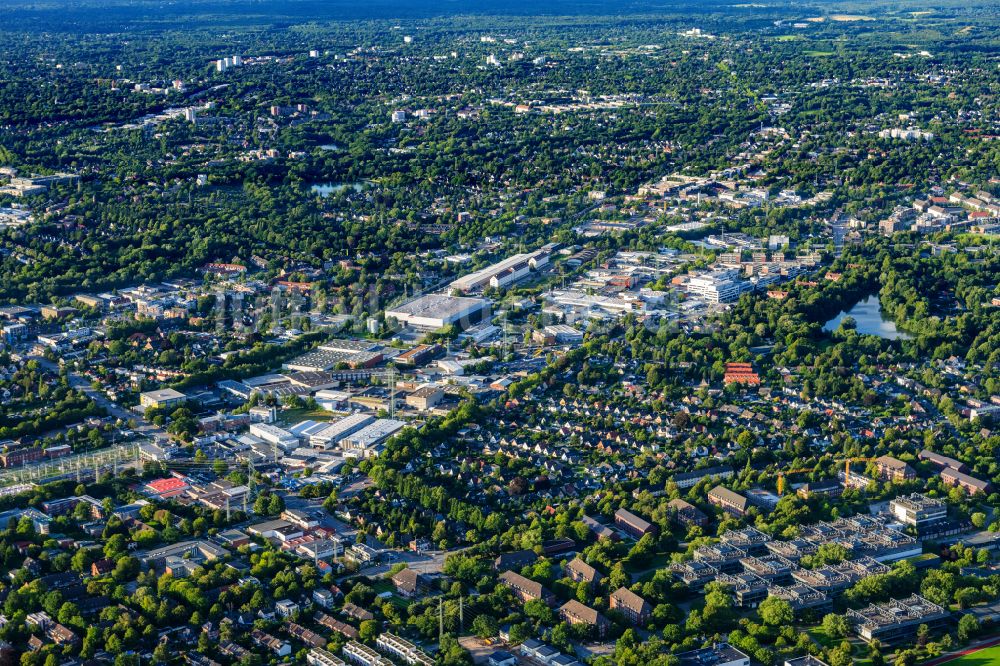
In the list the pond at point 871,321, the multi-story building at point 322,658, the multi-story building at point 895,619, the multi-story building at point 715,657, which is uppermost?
the multi-story building at point 322,658

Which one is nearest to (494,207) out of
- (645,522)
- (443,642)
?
(645,522)

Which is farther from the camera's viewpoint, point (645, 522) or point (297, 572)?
point (645, 522)

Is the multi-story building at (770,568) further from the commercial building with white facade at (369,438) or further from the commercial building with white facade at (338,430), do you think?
the commercial building with white facade at (338,430)

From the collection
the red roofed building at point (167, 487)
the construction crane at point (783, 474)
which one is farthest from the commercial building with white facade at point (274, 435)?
the construction crane at point (783, 474)

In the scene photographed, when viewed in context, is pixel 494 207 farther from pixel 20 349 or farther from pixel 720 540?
pixel 720 540

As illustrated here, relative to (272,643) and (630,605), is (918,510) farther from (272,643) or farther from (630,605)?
(272,643)

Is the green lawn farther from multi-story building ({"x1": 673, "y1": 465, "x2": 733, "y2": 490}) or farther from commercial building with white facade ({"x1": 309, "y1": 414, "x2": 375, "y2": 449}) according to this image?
commercial building with white facade ({"x1": 309, "y1": 414, "x2": 375, "y2": 449})

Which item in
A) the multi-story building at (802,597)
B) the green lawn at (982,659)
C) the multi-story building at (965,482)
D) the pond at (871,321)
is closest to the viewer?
the green lawn at (982,659)
